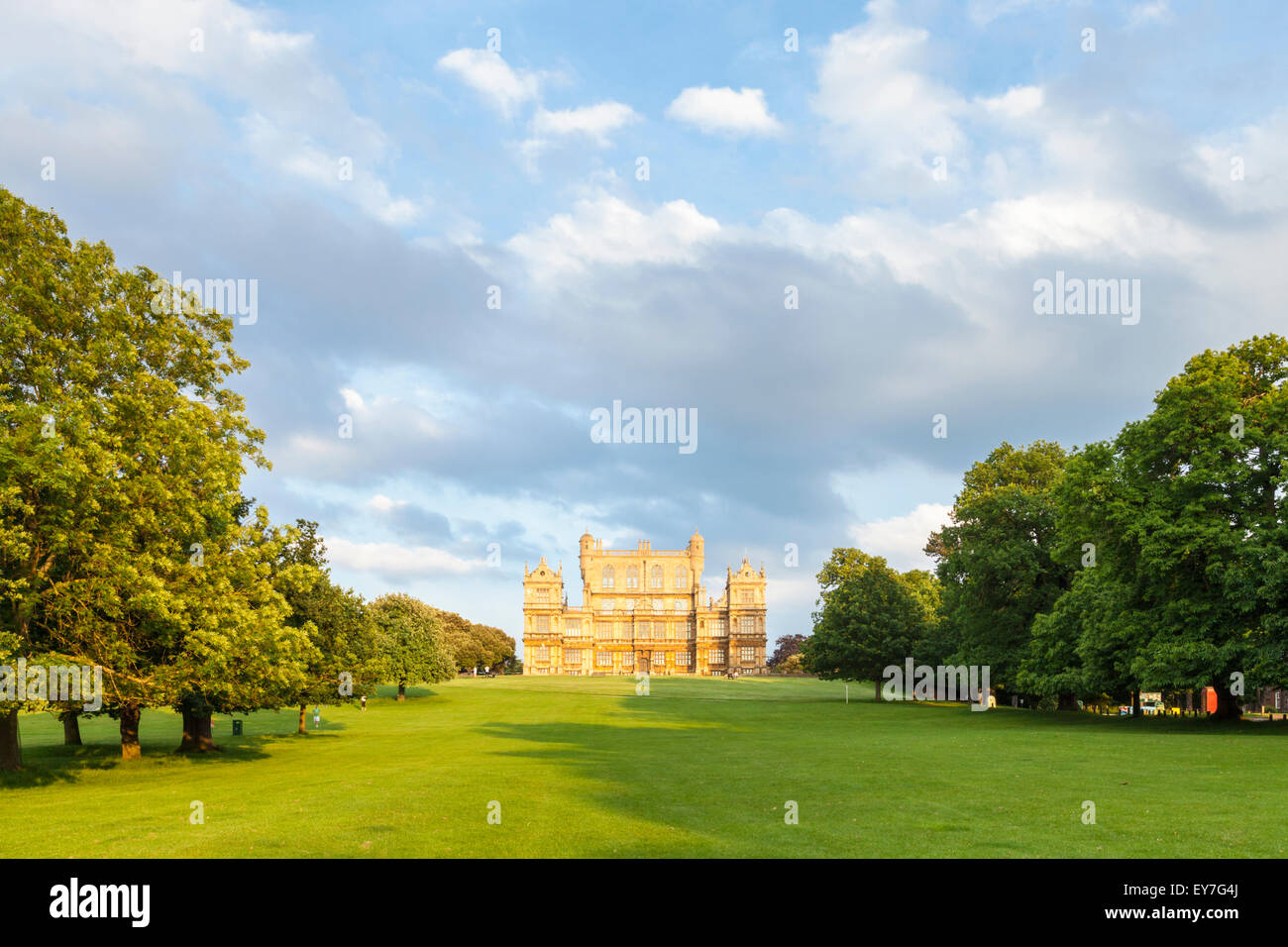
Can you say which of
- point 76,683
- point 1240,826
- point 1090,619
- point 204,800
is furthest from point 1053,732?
point 76,683

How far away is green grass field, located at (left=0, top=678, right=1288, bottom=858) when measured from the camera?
13039 millimetres

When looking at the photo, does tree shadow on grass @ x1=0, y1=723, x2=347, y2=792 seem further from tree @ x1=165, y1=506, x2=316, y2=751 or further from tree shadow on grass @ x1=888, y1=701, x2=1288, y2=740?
tree shadow on grass @ x1=888, y1=701, x2=1288, y2=740

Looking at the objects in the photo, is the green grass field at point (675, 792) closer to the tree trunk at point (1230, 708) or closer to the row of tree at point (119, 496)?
the tree trunk at point (1230, 708)

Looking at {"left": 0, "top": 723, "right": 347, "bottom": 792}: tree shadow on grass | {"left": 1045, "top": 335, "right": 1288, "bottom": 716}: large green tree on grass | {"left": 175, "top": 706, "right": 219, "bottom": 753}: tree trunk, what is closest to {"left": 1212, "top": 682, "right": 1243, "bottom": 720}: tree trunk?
{"left": 1045, "top": 335, "right": 1288, "bottom": 716}: large green tree on grass

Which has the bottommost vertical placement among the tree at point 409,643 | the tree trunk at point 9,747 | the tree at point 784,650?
the tree at point 784,650

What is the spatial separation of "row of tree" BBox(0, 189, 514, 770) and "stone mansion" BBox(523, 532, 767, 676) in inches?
5254

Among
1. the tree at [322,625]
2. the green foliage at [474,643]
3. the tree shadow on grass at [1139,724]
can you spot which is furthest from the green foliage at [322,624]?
the green foliage at [474,643]

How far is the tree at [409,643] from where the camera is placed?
6369 cm

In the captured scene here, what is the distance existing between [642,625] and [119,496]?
14967cm

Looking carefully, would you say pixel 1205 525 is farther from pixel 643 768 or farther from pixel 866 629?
pixel 866 629

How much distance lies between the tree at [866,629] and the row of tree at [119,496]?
4535 centimetres

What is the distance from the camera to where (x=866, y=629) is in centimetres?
6216

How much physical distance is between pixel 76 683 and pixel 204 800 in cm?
392

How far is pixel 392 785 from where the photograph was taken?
66.7ft
